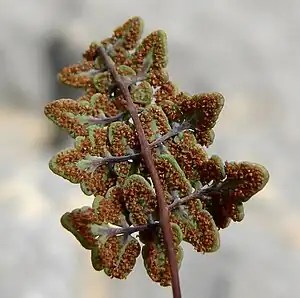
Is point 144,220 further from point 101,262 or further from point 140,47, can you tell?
point 140,47

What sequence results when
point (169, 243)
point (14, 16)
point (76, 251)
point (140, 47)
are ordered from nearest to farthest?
point (169, 243) → point (140, 47) → point (76, 251) → point (14, 16)

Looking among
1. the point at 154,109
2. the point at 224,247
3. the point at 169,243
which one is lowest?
the point at 169,243

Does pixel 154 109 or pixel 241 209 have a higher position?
pixel 154 109

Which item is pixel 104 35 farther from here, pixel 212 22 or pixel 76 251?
pixel 76 251

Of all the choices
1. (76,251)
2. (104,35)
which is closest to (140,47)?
(76,251)

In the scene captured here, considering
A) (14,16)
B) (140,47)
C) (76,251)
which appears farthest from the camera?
(14,16)

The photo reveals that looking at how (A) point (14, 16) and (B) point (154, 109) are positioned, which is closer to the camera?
(B) point (154, 109)

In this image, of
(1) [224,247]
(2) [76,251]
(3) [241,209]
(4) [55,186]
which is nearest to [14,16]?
(4) [55,186]
